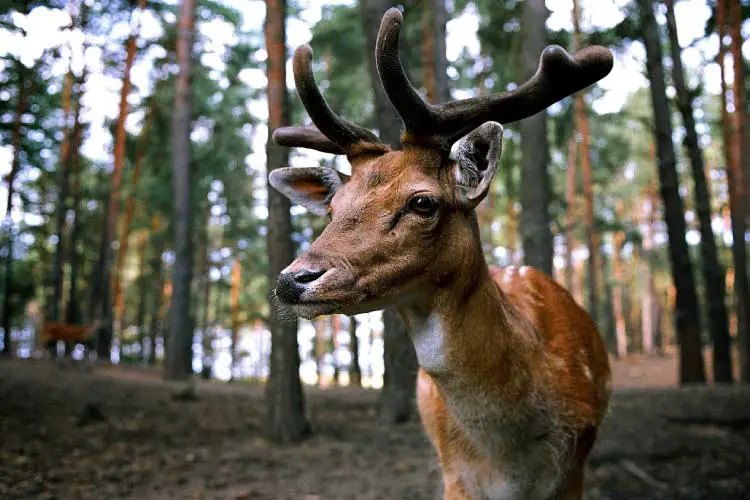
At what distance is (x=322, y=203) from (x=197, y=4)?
16074mm

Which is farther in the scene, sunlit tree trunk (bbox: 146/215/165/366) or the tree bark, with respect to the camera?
sunlit tree trunk (bbox: 146/215/165/366)

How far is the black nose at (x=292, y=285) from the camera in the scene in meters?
2.55

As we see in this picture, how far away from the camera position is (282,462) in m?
7.30

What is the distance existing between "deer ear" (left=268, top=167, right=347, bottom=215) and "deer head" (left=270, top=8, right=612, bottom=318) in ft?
0.21

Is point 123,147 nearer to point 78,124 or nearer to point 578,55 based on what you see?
point 78,124

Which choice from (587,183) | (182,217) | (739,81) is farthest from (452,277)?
(587,183)

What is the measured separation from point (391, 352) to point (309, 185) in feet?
18.7

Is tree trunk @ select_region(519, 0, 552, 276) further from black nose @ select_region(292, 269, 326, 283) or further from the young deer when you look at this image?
black nose @ select_region(292, 269, 326, 283)

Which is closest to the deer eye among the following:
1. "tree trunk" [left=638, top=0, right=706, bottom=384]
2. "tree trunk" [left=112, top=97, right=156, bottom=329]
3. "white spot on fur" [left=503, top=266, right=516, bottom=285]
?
"white spot on fur" [left=503, top=266, right=516, bottom=285]

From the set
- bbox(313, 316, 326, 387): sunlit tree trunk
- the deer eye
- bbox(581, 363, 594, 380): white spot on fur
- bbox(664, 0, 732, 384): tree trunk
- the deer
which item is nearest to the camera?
the deer eye

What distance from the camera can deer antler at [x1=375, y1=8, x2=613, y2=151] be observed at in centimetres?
303

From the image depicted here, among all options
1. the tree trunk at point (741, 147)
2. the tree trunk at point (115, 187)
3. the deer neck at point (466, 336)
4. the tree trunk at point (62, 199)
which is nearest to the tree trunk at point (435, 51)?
the tree trunk at point (741, 147)

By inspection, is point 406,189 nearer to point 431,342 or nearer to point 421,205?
point 421,205

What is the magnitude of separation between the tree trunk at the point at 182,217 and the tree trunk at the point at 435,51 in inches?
252
